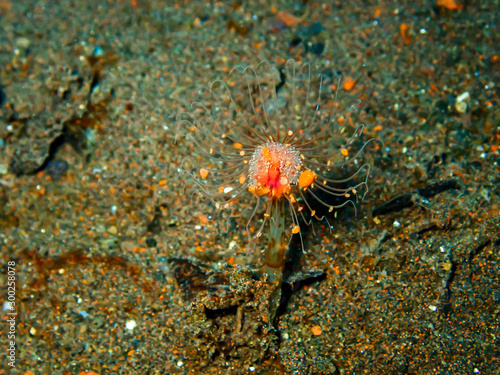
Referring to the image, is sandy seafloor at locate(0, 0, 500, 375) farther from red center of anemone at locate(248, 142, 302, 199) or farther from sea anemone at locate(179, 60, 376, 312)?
red center of anemone at locate(248, 142, 302, 199)

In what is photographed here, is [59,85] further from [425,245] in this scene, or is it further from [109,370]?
[425,245]

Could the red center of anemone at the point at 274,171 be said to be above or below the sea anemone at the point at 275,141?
above

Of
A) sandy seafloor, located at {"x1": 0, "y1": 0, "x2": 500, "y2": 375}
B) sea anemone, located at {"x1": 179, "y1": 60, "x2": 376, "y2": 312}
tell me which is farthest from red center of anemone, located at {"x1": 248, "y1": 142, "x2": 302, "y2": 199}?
sandy seafloor, located at {"x1": 0, "y1": 0, "x2": 500, "y2": 375}

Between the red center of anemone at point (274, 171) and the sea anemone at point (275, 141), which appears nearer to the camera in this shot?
the red center of anemone at point (274, 171)

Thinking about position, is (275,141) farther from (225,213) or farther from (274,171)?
(225,213)

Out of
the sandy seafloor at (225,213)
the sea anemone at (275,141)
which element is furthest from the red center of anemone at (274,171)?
the sandy seafloor at (225,213)

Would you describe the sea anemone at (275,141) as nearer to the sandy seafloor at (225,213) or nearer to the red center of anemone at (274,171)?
the red center of anemone at (274,171)
